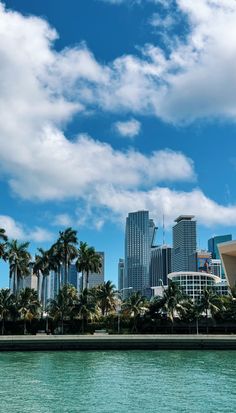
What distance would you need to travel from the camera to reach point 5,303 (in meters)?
87.3

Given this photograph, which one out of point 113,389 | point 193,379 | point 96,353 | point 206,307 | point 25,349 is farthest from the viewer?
point 206,307

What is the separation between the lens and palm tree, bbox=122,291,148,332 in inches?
3553

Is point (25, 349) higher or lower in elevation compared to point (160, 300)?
lower

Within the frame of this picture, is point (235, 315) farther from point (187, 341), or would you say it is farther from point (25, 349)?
point (25, 349)

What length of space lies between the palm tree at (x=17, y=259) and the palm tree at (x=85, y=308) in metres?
15.4

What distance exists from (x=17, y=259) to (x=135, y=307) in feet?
83.8

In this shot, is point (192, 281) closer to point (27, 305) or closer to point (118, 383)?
point (27, 305)

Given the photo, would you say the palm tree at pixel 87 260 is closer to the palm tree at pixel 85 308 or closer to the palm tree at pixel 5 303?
the palm tree at pixel 85 308

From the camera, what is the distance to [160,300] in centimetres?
9106

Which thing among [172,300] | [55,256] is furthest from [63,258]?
[172,300]

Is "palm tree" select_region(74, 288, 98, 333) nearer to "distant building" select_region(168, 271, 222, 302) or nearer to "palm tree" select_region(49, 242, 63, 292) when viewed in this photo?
"palm tree" select_region(49, 242, 63, 292)

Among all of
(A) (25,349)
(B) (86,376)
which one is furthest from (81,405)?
(A) (25,349)

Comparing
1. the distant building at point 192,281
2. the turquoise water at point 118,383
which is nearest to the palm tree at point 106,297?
the turquoise water at point 118,383

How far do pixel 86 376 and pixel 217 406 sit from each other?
15250 mm
